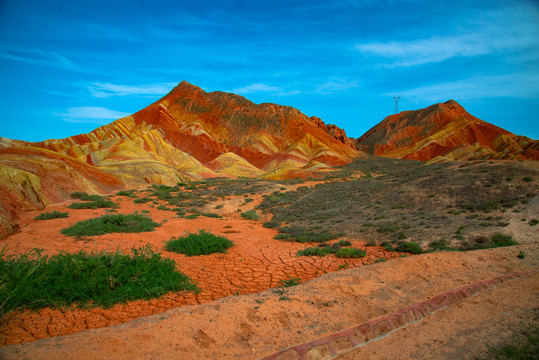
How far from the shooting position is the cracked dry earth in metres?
5.34

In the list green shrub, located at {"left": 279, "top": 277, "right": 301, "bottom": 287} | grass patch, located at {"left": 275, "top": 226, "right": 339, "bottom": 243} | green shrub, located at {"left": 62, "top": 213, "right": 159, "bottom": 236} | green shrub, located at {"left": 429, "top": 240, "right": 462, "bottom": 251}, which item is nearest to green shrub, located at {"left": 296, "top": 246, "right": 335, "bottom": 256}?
grass patch, located at {"left": 275, "top": 226, "right": 339, "bottom": 243}

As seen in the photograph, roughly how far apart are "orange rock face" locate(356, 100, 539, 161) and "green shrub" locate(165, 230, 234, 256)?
2736 inches

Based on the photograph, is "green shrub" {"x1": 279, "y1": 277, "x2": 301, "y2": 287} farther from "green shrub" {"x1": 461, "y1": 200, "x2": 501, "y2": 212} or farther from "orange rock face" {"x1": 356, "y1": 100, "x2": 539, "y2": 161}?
"orange rock face" {"x1": 356, "y1": 100, "x2": 539, "y2": 161}

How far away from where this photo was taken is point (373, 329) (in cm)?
509

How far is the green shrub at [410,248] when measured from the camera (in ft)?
32.2

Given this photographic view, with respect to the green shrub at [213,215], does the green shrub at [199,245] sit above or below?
below

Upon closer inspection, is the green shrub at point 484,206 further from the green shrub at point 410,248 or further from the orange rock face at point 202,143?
the orange rock face at point 202,143

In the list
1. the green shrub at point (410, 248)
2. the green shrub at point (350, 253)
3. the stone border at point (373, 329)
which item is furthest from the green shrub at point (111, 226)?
the green shrub at point (410, 248)

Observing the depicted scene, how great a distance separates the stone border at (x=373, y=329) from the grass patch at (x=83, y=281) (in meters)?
3.49

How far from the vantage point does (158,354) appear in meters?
4.24

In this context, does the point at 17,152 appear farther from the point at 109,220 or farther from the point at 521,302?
the point at 521,302

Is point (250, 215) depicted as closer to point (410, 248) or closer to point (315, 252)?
point (315, 252)

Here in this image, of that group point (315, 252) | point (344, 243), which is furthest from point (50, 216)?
point (344, 243)

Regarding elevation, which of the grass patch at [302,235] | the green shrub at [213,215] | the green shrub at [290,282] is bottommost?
the green shrub at [290,282]
